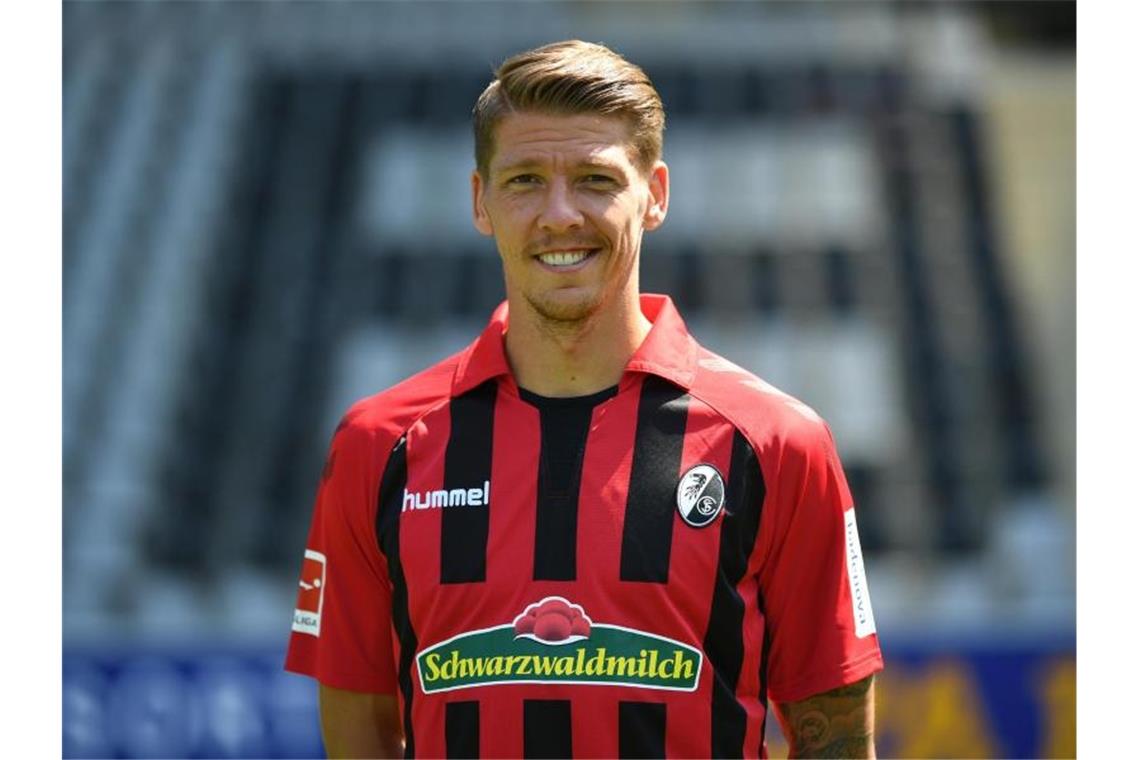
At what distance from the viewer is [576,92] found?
201cm

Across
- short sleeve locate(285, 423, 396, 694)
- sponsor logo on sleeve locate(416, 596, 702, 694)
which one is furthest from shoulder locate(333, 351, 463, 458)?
sponsor logo on sleeve locate(416, 596, 702, 694)

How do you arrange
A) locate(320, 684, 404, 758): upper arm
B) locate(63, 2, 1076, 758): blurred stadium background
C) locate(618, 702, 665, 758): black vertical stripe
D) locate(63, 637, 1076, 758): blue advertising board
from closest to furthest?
locate(618, 702, 665, 758): black vertical stripe, locate(320, 684, 404, 758): upper arm, locate(63, 637, 1076, 758): blue advertising board, locate(63, 2, 1076, 758): blurred stadium background

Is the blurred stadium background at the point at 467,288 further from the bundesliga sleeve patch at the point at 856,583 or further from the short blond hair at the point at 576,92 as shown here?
the short blond hair at the point at 576,92

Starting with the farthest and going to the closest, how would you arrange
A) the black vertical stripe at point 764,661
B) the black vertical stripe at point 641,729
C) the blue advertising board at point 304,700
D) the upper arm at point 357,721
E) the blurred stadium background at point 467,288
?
the blurred stadium background at point 467,288
the blue advertising board at point 304,700
the upper arm at point 357,721
the black vertical stripe at point 764,661
the black vertical stripe at point 641,729

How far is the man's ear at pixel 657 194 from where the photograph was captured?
6.82 feet

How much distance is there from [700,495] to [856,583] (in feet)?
0.85

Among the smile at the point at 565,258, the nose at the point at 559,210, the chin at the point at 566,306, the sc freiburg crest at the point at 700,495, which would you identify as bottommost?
the sc freiburg crest at the point at 700,495

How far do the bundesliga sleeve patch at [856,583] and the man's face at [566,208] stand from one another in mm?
441

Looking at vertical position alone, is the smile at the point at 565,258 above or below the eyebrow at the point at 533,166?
below

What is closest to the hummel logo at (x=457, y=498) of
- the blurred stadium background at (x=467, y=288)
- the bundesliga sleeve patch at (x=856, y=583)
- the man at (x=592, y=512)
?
the man at (x=592, y=512)

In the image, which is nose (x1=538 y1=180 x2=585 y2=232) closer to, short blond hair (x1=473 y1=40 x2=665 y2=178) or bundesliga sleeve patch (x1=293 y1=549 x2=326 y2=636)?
short blond hair (x1=473 y1=40 x2=665 y2=178)

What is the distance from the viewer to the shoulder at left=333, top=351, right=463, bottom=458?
2121 mm

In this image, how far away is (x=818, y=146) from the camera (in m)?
10.9

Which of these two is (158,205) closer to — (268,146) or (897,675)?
(268,146)
